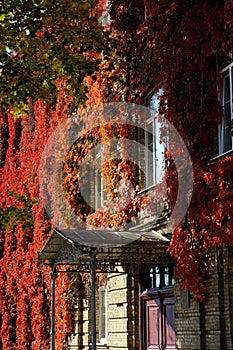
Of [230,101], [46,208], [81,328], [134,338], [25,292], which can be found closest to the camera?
[230,101]

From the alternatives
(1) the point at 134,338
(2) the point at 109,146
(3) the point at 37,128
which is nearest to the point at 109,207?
(2) the point at 109,146

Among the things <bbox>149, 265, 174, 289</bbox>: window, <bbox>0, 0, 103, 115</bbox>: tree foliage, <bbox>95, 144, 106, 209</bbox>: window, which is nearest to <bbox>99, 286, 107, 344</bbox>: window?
<bbox>95, 144, 106, 209</bbox>: window

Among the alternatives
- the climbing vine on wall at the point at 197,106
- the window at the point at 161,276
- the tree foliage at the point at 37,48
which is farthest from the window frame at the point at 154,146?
the tree foliage at the point at 37,48

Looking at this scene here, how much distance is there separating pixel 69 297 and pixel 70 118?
222 inches

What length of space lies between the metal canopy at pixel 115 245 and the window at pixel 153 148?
5.04 ft

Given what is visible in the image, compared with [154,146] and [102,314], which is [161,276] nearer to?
[154,146]

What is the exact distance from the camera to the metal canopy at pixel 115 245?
49.1 feet

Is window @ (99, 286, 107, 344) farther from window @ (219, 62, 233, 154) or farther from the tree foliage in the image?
window @ (219, 62, 233, 154)

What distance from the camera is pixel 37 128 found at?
26.9 m

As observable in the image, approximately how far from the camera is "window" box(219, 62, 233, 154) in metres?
13.5

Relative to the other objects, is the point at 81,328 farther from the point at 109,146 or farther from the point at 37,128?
the point at 37,128

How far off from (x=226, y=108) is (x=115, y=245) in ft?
12.6

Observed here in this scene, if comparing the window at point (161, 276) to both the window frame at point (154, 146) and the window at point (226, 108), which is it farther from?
the window at point (226, 108)

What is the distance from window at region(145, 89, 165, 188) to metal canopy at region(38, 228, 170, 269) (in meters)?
1.54
